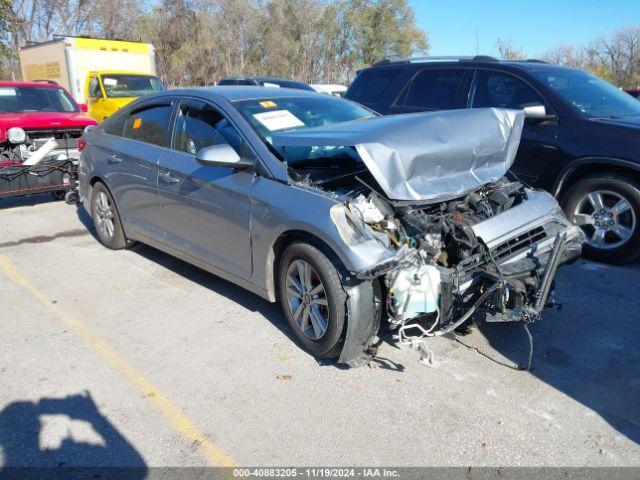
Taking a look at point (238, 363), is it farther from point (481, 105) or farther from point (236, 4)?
point (236, 4)

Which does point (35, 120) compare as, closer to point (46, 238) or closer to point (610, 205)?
point (46, 238)

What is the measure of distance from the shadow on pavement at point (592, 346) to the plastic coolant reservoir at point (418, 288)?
758 mm

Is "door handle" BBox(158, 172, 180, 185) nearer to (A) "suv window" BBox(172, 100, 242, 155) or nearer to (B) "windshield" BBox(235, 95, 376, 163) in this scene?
(A) "suv window" BBox(172, 100, 242, 155)

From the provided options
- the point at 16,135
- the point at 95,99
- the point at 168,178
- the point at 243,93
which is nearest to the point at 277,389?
the point at 168,178

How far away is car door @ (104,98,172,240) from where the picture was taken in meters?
5.05

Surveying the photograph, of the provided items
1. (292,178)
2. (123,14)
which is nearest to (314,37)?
(123,14)

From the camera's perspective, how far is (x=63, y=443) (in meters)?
2.96

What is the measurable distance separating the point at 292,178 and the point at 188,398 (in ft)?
5.35

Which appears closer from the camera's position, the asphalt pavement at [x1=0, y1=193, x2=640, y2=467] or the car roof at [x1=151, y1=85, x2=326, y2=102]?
the asphalt pavement at [x1=0, y1=193, x2=640, y2=467]

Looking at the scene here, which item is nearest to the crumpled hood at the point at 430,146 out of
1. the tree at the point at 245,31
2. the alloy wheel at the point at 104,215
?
the alloy wheel at the point at 104,215

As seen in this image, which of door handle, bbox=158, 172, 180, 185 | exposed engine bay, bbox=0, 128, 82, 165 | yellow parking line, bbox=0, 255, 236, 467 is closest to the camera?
yellow parking line, bbox=0, 255, 236, 467

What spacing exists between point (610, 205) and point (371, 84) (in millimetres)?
3532

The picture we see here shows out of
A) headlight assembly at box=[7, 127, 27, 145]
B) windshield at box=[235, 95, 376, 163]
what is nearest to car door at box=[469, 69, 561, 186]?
windshield at box=[235, 95, 376, 163]

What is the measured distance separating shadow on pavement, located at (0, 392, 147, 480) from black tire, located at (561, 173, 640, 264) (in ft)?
15.9
